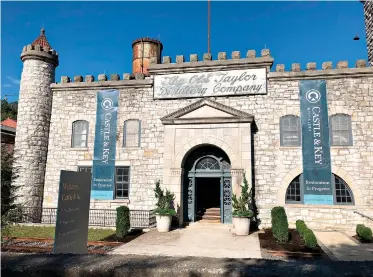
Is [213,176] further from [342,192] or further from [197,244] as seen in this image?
[342,192]

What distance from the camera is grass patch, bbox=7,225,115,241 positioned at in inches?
484

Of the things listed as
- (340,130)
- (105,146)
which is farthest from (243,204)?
(105,146)

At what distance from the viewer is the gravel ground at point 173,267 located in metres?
2.45

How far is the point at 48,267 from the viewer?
2.72 m

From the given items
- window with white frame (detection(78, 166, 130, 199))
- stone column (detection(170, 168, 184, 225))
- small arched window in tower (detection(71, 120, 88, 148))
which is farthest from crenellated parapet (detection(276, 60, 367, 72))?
small arched window in tower (detection(71, 120, 88, 148))

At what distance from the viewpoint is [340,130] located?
14.9 meters

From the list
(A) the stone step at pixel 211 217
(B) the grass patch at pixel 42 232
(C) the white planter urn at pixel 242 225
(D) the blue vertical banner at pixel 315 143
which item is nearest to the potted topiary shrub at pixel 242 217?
(C) the white planter urn at pixel 242 225

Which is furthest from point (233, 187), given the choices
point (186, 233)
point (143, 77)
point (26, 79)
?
point (26, 79)

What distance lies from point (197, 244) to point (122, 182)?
714cm

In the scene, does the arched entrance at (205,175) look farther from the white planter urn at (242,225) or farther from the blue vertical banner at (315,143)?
the blue vertical banner at (315,143)

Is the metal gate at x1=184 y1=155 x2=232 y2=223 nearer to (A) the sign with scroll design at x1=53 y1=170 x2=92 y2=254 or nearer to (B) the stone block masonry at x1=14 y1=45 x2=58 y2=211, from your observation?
(A) the sign with scroll design at x1=53 y1=170 x2=92 y2=254

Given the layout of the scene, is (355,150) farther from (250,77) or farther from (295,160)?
(250,77)

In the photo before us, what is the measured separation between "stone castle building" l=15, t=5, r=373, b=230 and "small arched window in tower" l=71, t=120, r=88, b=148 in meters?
0.06

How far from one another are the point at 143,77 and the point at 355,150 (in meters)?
12.0
